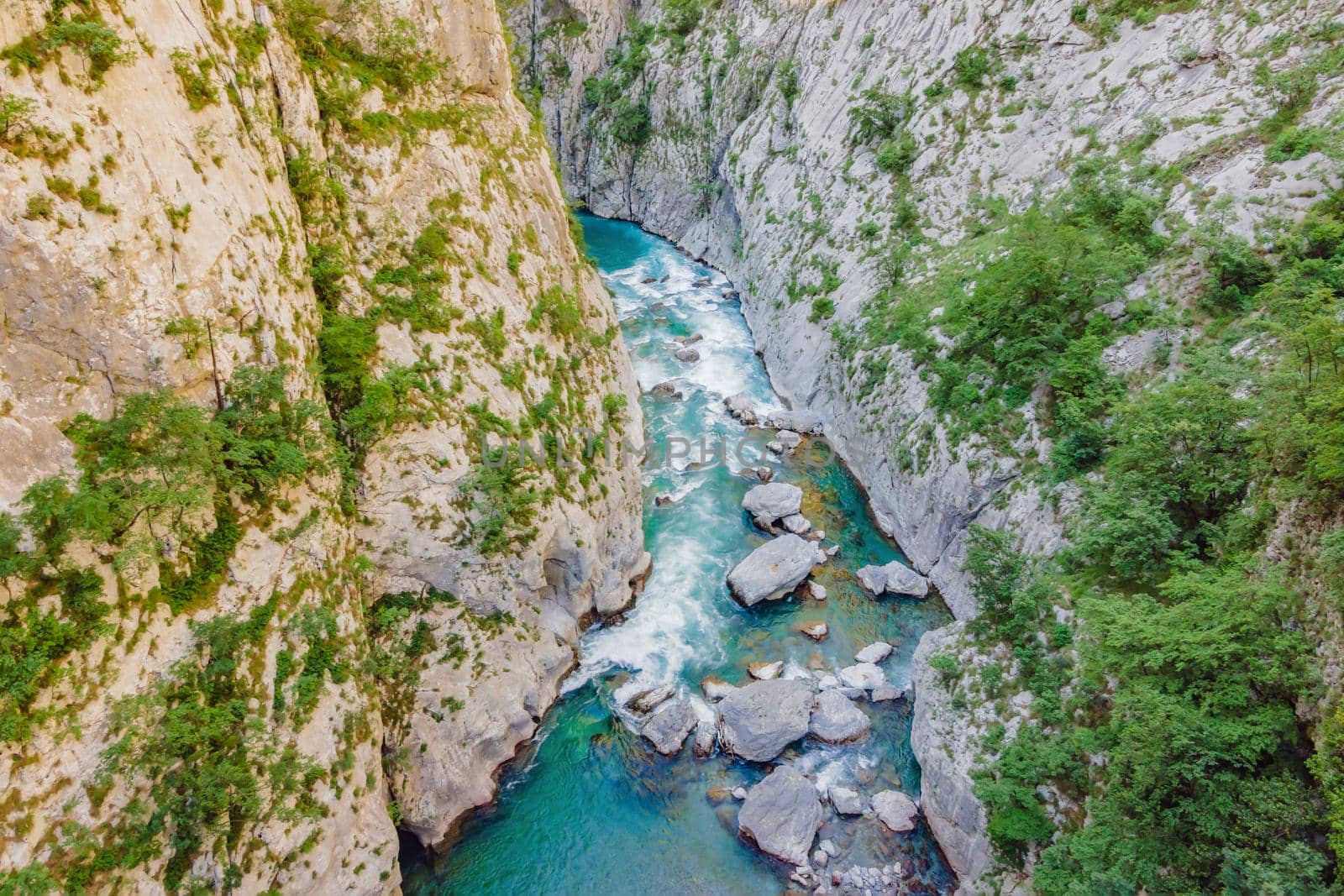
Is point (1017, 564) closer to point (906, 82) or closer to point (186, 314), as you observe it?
point (186, 314)

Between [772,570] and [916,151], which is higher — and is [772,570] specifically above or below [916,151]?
below

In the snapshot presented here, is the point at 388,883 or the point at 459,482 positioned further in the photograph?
the point at 459,482

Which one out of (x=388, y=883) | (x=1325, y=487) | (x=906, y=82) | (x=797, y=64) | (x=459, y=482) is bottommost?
(x=388, y=883)

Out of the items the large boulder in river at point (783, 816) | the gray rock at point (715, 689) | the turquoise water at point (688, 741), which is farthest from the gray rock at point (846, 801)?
the gray rock at point (715, 689)

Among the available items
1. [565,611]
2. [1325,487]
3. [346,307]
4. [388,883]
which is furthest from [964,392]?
[388,883]

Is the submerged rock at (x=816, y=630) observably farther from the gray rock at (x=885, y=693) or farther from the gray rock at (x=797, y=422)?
the gray rock at (x=797, y=422)

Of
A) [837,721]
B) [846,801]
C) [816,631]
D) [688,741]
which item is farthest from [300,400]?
[846,801]

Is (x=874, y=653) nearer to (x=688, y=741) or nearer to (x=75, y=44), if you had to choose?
(x=688, y=741)
